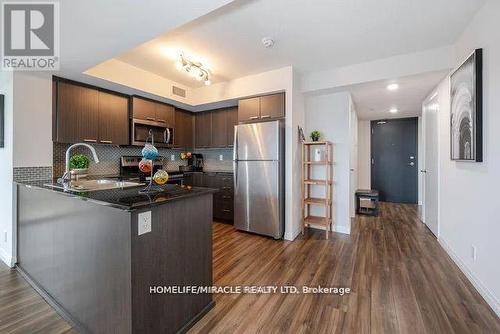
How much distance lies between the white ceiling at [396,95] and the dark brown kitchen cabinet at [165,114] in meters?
2.97

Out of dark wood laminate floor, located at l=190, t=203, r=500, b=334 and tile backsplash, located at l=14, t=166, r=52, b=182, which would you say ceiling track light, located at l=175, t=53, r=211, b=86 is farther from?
dark wood laminate floor, located at l=190, t=203, r=500, b=334

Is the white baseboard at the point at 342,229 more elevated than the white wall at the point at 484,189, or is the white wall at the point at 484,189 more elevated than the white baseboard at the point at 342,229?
the white wall at the point at 484,189

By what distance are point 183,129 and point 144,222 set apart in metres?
3.43

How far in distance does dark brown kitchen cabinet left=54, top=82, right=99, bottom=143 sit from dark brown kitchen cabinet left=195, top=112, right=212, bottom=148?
187 centimetres

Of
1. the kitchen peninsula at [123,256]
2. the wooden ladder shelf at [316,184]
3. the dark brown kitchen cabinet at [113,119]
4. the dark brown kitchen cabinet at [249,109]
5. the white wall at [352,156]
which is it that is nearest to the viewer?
the kitchen peninsula at [123,256]

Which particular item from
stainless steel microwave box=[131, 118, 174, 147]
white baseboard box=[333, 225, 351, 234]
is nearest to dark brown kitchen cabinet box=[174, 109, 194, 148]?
stainless steel microwave box=[131, 118, 174, 147]

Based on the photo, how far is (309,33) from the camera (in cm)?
235

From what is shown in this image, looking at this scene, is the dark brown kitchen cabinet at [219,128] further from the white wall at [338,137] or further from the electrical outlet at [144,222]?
the electrical outlet at [144,222]

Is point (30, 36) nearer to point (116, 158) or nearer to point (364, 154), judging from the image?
point (116, 158)

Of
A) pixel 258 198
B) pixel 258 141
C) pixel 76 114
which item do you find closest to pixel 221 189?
pixel 258 198

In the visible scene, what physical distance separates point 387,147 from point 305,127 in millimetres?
3422

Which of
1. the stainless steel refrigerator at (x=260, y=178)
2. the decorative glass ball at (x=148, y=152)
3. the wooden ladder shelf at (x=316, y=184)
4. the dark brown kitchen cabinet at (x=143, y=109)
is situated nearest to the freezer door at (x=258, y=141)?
the stainless steel refrigerator at (x=260, y=178)

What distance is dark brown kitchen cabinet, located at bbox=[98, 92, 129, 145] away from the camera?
10.4 feet

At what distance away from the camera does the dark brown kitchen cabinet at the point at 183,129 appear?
4.29m
